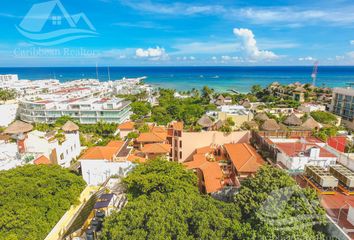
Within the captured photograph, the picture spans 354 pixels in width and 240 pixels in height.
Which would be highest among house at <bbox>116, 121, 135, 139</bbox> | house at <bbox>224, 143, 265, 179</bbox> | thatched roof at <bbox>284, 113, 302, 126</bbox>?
house at <bbox>224, 143, 265, 179</bbox>

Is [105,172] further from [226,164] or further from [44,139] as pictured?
[226,164]

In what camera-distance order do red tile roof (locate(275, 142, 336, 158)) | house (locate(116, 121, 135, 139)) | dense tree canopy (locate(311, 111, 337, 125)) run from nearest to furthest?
1. red tile roof (locate(275, 142, 336, 158))
2. dense tree canopy (locate(311, 111, 337, 125))
3. house (locate(116, 121, 135, 139))

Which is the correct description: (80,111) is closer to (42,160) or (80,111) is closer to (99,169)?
(42,160)

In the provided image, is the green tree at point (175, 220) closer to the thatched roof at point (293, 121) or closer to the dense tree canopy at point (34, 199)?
the dense tree canopy at point (34, 199)

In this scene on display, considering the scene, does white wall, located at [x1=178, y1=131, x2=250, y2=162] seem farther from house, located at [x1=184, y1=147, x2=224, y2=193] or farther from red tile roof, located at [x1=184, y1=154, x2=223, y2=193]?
red tile roof, located at [x1=184, y1=154, x2=223, y2=193]

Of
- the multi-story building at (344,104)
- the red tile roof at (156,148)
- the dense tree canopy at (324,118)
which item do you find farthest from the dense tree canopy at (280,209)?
the multi-story building at (344,104)

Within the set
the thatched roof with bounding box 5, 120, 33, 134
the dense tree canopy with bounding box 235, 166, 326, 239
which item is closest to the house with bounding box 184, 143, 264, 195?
the dense tree canopy with bounding box 235, 166, 326, 239

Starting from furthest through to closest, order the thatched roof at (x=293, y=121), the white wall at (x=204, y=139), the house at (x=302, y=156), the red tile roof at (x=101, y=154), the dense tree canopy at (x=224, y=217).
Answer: the thatched roof at (x=293, y=121) < the white wall at (x=204, y=139) < the red tile roof at (x=101, y=154) < the house at (x=302, y=156) < the dense tree canopy at (x=224, y=217)
